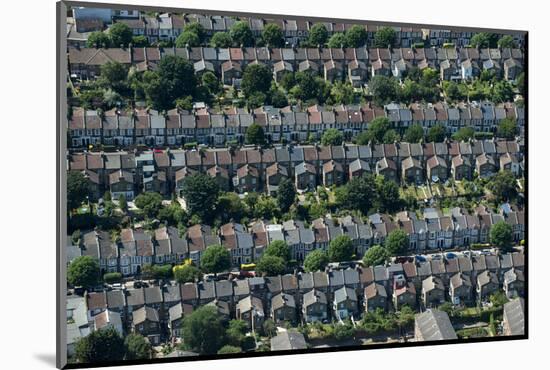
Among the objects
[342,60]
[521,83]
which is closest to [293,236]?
[342,60]

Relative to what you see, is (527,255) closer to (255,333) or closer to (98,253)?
(255,333)

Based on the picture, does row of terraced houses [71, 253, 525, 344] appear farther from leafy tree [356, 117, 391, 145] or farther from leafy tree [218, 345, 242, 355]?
leafy tree [356, 117, 391, 145]

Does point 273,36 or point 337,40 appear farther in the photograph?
point 337,40

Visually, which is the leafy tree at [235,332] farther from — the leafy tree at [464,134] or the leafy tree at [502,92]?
the leafy tree at [502,92]

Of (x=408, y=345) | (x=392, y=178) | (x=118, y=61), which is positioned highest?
(x=118, y=61)

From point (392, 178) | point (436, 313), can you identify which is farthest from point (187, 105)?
point (436, 313)

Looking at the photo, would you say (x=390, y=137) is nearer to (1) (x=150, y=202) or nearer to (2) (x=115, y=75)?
(1) (x=150, y=202)
